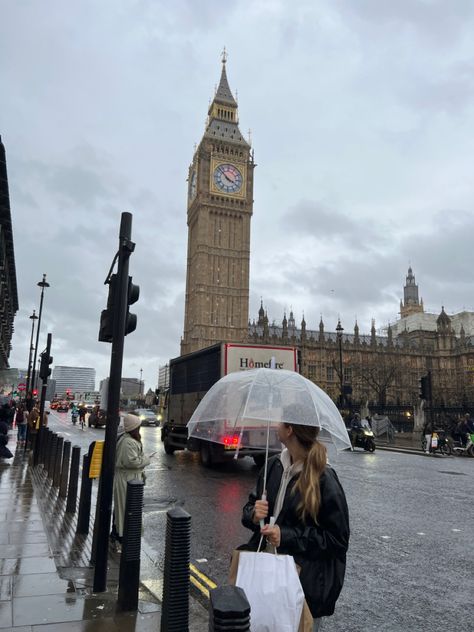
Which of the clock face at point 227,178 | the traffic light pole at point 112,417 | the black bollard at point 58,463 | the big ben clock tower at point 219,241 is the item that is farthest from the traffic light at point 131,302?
the clock face at point 227,178

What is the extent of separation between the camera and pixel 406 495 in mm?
11125

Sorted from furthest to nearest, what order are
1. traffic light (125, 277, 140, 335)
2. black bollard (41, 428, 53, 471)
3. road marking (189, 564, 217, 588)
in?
black bollard (41, 428, 53, 471) → traffic light (125, 277, 140, 335) → road marking (189, 564, 217, 588)

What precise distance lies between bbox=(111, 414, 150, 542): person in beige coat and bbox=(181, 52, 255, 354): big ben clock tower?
7906 centimetres

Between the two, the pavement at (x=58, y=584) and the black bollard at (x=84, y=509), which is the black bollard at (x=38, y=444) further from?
the black bollard at (x=84, y=509)

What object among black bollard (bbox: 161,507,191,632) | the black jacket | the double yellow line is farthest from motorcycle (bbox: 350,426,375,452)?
the black jacket

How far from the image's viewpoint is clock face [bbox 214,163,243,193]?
9344 centimetres

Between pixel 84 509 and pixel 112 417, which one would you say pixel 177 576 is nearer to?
pixel 112 417

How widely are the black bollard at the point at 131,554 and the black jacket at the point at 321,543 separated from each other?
2367 mm

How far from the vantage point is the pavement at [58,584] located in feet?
13.8

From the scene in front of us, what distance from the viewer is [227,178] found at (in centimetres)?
9419

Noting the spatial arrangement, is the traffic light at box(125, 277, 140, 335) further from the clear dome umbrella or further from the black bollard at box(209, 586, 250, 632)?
the black bollard at box(209, 586, 250, 632)

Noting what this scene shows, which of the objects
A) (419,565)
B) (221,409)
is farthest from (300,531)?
(419,565)

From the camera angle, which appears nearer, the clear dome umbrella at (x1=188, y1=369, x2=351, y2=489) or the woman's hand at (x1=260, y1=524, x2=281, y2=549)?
the woman's hand at (x1=260, y1=524, x2=281, y2=549)

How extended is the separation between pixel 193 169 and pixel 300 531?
102436 millimetres
